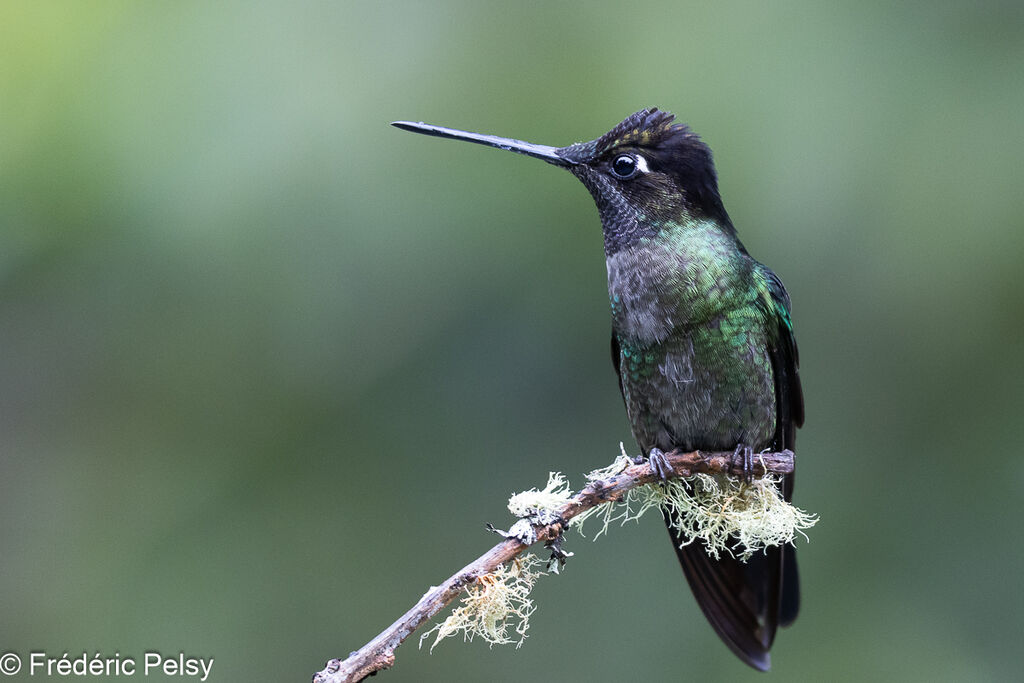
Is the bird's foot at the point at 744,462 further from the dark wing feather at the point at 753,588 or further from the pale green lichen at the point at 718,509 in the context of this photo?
the dark wing feather at the point at 753,588

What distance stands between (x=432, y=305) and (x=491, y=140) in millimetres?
1914

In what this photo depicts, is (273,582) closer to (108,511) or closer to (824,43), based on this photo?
(108,511)

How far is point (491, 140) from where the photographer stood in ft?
9.63

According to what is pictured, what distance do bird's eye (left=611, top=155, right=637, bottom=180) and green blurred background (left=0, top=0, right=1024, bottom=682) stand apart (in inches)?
50.8

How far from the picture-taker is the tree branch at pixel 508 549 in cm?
207

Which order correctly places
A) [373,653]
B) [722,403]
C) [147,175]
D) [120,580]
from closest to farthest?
[373,653]
[722,403]
[147,175]
[120,580]

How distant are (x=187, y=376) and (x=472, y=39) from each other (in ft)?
6.50

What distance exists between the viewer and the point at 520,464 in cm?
486

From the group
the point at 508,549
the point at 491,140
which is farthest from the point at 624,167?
the point at 508,549

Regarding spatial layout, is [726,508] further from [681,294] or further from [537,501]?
[537,501]

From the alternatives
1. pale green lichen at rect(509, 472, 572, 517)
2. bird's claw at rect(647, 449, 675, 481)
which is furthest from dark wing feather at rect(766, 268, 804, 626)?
pale green lichen at rect(509, 472, 572, 517)

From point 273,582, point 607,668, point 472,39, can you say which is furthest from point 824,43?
point 273,582

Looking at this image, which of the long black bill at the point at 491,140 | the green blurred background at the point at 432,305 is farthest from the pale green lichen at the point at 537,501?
the green blurred background at the point at 432,305

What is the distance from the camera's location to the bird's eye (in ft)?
10.8
